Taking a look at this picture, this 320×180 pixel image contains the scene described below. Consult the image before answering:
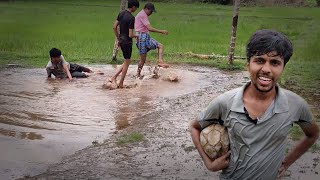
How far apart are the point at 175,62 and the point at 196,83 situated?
2.60 meters

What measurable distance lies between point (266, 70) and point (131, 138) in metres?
3.17

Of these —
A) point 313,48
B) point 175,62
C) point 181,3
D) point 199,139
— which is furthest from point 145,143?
point 181,3

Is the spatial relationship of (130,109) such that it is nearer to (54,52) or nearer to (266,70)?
(54,52)

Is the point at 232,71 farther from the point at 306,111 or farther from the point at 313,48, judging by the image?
the point at 306,111

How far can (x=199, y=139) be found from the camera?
8.23 ft

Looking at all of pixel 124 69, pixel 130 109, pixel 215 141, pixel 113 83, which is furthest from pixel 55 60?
pixel 215 141

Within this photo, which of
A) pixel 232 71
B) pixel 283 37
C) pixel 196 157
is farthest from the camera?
pixel 232 71

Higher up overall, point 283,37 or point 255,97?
point 283,37

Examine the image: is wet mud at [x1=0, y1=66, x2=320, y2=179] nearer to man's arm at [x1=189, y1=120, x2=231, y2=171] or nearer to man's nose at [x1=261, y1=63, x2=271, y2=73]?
man's arm at [x1=189, y1=120, x2=231, y2=171]

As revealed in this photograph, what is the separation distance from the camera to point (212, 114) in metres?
2.42

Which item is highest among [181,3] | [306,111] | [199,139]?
[306,111]

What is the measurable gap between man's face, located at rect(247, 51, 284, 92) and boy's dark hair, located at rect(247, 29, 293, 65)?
0.06 feet

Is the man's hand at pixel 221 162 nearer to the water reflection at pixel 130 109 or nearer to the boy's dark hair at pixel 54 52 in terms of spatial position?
the water reflection at pixel 130 109

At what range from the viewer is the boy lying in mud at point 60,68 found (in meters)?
8.83
